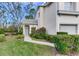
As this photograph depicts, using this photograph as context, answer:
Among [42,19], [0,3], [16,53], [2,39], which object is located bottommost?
[16,53]

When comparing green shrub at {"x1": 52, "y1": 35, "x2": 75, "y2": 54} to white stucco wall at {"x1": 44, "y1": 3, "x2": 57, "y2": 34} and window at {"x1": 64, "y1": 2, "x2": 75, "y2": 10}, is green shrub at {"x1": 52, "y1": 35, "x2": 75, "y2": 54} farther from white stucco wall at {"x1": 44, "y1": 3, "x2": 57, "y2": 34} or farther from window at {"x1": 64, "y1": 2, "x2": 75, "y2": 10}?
window at {"x1": 64, "y1": 2, "x2": 75, "y2": 10}

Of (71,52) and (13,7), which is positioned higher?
(13,7)

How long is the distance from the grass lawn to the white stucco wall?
31cm

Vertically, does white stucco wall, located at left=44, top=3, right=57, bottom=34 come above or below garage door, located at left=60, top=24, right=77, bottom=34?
above

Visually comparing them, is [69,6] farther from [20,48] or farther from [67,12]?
[20,48]

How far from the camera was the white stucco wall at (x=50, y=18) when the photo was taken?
12.7 ft

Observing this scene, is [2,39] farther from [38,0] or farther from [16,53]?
[38,0]

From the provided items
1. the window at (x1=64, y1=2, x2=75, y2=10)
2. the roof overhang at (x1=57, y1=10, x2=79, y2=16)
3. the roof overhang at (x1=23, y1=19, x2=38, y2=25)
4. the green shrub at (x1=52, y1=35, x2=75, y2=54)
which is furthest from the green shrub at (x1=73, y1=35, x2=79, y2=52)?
the roof overhang at (x1=23, y1=19, x2=38, y2=25)

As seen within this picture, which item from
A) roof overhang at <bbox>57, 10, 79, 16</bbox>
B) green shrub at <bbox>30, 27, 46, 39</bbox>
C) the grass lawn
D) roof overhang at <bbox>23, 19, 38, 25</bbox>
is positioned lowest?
the grass lawn

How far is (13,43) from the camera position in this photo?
3.82 m

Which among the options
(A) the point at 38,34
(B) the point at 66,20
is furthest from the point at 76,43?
(A) the point at 38,34

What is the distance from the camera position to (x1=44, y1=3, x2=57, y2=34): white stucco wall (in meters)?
3.86

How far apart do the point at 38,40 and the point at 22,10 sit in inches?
22.4

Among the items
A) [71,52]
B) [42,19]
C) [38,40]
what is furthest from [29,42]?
[71,52]
